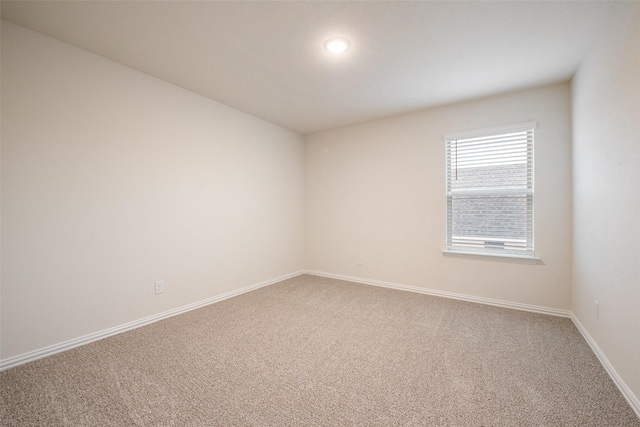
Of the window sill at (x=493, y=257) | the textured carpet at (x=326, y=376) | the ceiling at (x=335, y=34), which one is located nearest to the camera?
the textured carpet at (x=326, y=376)

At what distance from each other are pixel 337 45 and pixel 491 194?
7.93ft

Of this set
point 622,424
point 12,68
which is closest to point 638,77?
point 622,424

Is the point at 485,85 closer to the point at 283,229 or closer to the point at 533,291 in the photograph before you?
the point at 533,291

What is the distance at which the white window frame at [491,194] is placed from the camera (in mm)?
2934

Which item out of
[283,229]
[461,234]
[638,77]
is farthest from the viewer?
[283,229]

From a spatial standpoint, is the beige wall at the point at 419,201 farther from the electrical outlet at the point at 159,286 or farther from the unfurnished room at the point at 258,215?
the electrical outlet at the point at 159,286

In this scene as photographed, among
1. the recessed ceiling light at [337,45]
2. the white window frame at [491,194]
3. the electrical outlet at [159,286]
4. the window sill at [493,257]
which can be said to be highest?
the recessed ceiling light at [337,45]

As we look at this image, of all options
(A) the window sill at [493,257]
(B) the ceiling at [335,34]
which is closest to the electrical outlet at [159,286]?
(B) the ceiling at [335,34]

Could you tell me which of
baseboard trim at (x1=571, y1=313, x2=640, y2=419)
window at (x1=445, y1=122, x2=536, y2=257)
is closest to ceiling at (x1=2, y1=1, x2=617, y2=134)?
window at (x1=445, y1=122, x2=536, y2=257)

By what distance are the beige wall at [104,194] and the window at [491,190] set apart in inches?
109

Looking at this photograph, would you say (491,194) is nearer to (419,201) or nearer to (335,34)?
(419,201)

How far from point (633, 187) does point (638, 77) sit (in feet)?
1.99

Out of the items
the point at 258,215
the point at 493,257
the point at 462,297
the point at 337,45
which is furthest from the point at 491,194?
the point at 258,215

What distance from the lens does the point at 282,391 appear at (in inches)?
63.9
